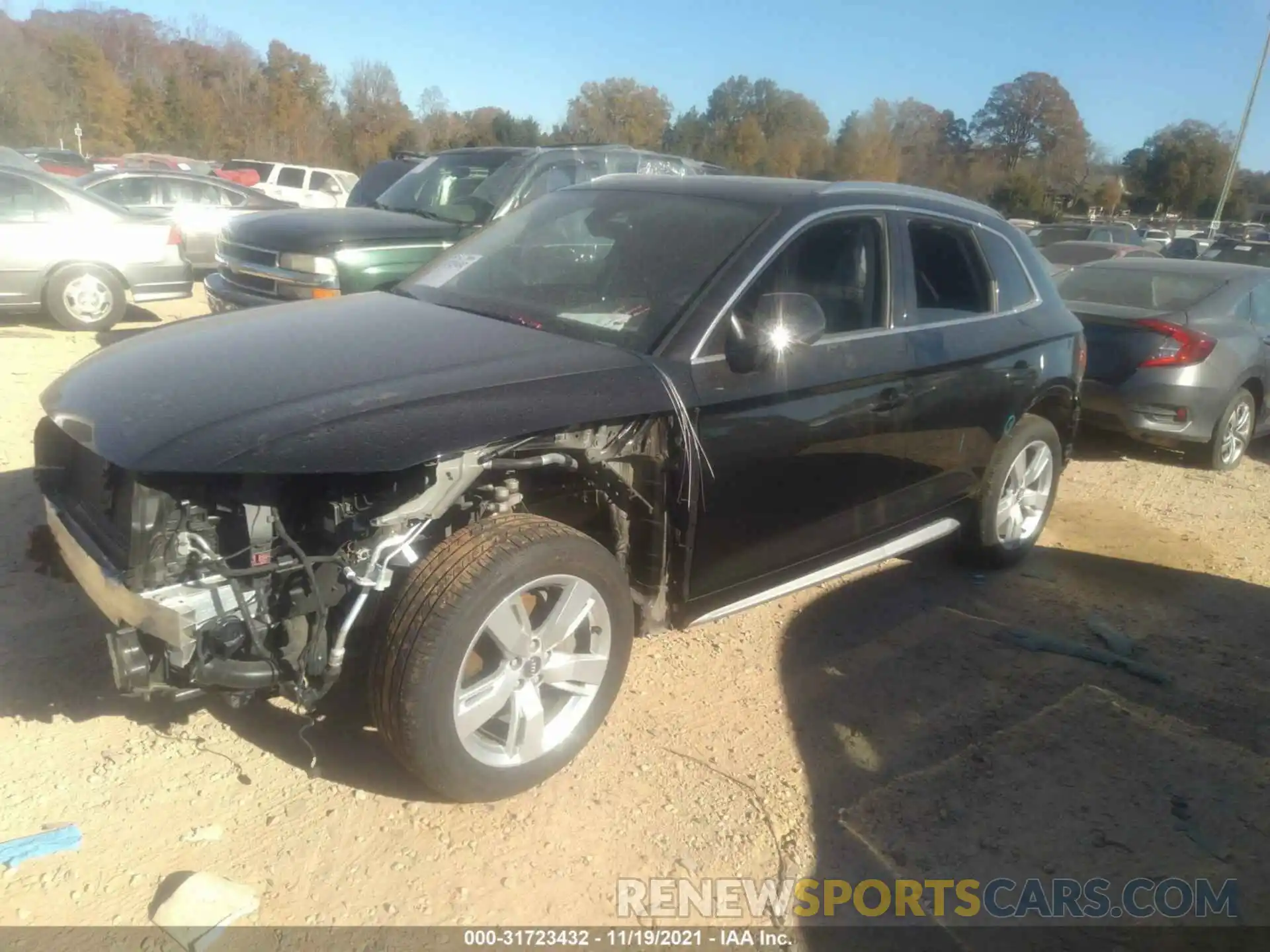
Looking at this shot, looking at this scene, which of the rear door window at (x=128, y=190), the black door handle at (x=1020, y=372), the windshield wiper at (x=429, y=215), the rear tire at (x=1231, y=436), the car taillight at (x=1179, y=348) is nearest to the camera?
the black door handle at (x=1020, y=372)

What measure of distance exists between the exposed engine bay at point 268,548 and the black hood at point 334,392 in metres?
0.13

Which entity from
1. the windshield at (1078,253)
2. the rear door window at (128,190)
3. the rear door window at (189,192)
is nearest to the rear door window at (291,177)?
the rear door window at (189,192)

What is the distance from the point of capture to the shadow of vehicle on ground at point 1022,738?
2.92 metres

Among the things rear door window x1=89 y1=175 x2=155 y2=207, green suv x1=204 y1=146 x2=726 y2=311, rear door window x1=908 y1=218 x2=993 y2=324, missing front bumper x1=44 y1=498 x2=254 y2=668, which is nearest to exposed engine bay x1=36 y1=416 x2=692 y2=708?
missing front bumper x1=44 y1=498 x2=254 y2=668

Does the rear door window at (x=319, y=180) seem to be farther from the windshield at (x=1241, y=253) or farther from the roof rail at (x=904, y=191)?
the roof rail at (x=904, y=191)

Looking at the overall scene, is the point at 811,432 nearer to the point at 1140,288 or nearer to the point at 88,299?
the point at 1140,288

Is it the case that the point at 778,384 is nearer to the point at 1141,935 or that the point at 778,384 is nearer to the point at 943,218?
the point at 943,218

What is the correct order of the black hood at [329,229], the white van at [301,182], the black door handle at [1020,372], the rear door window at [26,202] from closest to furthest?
the black door handle at [1020,372], the black hood at [329,229], the rear door window at [26,202], the white van at [301,182]

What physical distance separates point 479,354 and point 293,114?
170 ft

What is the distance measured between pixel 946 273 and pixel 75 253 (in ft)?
26.6

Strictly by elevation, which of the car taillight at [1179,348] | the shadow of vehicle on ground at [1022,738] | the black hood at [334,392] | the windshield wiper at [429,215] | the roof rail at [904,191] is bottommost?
the shadow of vehicle on ground at [1022,738]

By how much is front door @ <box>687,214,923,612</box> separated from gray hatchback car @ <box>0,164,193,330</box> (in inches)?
311

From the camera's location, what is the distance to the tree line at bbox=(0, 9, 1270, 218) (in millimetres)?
37906

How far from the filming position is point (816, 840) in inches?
116
